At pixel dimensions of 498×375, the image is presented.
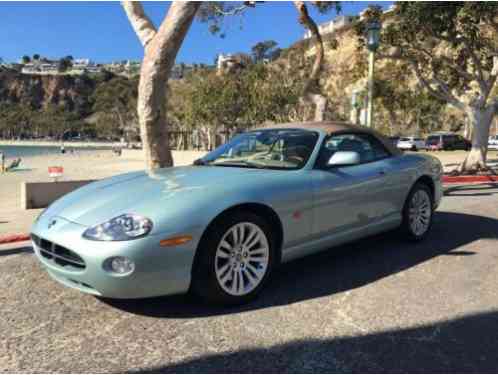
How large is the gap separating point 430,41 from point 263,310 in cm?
1341

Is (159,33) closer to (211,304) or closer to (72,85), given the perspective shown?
(211,304)

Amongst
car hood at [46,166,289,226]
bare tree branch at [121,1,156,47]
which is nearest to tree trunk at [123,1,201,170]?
bare tree branch at [121,1,156,47]

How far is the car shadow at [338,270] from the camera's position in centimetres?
328

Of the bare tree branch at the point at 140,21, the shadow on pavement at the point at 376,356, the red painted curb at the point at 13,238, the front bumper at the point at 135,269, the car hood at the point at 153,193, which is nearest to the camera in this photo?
the shadow on pavement at the point at 376,356

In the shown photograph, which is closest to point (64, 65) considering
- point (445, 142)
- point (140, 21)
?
point (445, 142)

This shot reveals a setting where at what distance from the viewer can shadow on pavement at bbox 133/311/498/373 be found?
2.45 meters

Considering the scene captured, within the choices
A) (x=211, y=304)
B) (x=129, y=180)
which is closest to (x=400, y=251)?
(x=211, y=304)

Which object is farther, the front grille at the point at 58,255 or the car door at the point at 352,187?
the car door at the point at 352,187

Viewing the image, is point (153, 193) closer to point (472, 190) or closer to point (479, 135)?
point (472, 190)

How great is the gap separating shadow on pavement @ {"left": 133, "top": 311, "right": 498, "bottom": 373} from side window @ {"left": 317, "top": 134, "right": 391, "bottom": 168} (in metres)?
1.71

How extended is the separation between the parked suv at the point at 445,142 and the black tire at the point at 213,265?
38005 mm

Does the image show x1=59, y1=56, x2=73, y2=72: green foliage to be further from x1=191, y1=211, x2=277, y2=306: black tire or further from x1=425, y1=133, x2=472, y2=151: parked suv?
x1=191, y1=211, x2=277, y2=306: black tire

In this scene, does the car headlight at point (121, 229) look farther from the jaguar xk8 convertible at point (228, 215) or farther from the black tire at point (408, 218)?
the black tire at point (408, 218)

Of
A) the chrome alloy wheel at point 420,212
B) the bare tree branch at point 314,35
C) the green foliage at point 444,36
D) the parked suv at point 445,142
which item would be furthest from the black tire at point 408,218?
the parked suv at point 445,142
